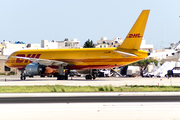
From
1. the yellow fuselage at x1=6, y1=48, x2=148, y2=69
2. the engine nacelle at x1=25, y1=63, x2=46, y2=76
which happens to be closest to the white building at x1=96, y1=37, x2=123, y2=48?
the yellow fuselage at x1=6, y1=48, x2=148, y2=69

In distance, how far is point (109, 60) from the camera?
39.3m

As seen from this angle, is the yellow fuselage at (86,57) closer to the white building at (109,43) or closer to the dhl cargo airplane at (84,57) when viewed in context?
the dhl cargo airplane at (84,57)

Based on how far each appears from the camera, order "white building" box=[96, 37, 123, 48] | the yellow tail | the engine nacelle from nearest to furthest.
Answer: the yellow tail
the engine nacelle
"white building" box=[96, 37, 123, 48]

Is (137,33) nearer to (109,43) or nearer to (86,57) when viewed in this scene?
(86,57)

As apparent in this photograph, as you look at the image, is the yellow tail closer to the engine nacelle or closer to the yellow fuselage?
the yellow fuselage

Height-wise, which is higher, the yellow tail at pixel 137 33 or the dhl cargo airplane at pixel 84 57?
the yellow tail at pixel 137 33

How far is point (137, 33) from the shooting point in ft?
124

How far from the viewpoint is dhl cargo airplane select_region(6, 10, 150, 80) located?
3788 cm

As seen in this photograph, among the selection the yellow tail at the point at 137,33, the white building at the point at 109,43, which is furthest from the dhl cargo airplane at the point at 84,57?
the white building at the point at 109,43

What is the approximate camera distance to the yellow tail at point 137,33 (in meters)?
37.2

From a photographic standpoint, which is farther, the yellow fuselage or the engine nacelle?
the engine nacelle
